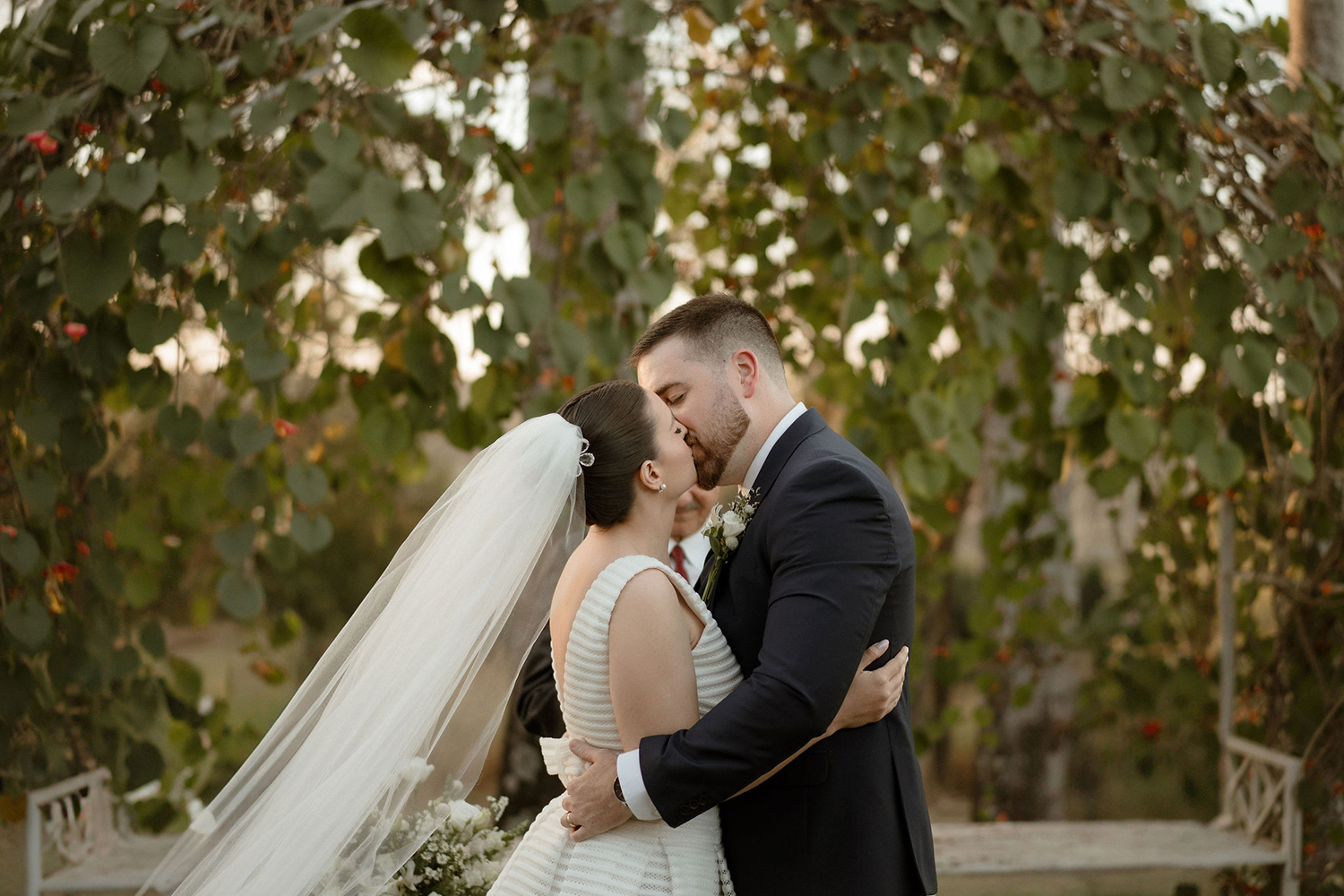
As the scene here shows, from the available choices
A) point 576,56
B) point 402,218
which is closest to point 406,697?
point 402,218

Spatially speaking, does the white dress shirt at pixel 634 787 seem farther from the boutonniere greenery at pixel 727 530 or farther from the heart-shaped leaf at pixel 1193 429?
the heart-shaped leaf at pixel 1193 429

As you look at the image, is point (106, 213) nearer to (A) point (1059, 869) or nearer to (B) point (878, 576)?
(B) point (878, 576)

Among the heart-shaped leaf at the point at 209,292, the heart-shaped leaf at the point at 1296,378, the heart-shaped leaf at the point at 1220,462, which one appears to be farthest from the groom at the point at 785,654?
the heart-shaped leaf at the point at 1296,378

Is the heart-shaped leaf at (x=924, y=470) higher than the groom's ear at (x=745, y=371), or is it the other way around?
the groom's ear at (x=745, y=371)

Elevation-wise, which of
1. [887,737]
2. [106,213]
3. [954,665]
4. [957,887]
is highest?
[106,213]

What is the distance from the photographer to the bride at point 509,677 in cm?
179

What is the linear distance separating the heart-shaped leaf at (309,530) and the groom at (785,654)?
104 cm

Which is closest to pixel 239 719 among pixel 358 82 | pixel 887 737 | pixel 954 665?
pixel 954 665

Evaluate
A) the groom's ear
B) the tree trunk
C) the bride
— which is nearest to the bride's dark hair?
the bride

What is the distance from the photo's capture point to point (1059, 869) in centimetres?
333

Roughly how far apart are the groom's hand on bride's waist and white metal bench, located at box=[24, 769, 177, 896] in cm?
189

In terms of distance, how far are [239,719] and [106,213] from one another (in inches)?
186

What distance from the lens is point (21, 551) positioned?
256cm

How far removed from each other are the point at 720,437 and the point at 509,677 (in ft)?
2.08
